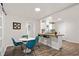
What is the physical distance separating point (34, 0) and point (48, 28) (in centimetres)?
486

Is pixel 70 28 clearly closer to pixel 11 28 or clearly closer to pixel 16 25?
pixel 16 25

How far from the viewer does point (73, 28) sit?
7.23 metres

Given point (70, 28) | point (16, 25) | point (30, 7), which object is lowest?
point (70, 28)

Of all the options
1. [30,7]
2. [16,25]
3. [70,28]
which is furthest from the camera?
[70,28]

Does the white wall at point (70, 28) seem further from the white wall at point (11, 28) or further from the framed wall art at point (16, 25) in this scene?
the framed wall art at point (16, 25)

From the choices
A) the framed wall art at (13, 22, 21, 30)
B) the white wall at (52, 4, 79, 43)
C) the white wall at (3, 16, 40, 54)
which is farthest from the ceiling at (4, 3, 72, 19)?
the white wall at (52, 4, 79, 43)

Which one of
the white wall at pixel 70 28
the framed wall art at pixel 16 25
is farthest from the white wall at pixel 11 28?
the white wall at pixel 70 28

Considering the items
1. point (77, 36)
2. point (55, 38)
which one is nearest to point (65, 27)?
point (77, 36)

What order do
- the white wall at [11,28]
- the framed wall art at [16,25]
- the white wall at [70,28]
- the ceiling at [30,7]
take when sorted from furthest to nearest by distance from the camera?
the white wall at [70,28] → the framed wall art at [16,25] → the white wall at [11,28] → the ceiling at [30,7]

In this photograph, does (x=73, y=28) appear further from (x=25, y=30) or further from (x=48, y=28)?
(x=25, y=30)

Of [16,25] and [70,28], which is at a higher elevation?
[16,25]

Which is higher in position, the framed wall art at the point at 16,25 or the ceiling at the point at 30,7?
the ceiling at the point at 30,7

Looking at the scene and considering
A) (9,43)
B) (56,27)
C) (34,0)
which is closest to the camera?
(34,0)

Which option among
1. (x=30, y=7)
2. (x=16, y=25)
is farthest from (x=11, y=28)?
(x=30, y=7)
